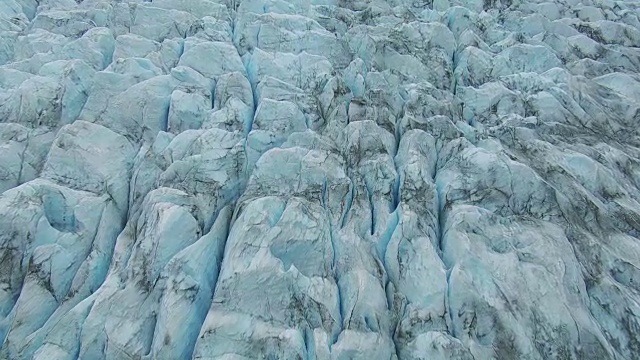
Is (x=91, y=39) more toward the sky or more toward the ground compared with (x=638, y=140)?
more toward the sky

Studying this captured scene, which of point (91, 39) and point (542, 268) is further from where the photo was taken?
point (91, 39)

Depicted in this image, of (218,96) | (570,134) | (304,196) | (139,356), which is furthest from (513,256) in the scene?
(218,96)

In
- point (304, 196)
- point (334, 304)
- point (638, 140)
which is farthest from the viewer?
point (638, 140)

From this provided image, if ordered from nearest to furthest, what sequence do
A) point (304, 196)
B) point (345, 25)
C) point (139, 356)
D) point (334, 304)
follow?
1. point (139, 356)
2. point (334, 304)
3. point (304, 196)
4. point (345, 25)

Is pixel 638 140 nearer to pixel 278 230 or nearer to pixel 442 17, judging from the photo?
pixel 442 17

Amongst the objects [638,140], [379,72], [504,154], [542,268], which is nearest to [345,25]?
[379,72]

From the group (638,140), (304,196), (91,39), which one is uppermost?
(91,39)

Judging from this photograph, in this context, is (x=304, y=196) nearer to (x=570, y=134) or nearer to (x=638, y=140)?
(x=570, y=134)
